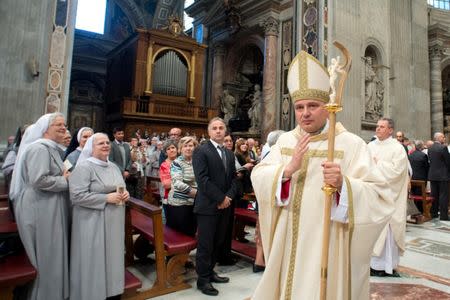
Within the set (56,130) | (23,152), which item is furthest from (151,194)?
(23,152)

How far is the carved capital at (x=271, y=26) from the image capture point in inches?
472

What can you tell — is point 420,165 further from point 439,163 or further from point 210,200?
point 210,200

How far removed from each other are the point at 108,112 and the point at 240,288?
1262 cm

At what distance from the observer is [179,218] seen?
12.5ft

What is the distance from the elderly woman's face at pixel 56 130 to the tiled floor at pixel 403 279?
67.5 inches

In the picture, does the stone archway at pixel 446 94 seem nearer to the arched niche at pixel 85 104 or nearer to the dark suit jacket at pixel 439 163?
the dark suit jacket at pixel 439 163

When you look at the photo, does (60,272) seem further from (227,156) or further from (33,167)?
(227,156)

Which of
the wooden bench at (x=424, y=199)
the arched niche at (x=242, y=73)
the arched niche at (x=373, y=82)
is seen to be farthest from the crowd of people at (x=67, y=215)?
the arched niche at (x=242, y=73)

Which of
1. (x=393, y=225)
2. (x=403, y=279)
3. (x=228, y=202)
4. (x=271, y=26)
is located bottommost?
(x=403, y=279)

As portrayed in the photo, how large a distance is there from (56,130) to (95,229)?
909 millimetres

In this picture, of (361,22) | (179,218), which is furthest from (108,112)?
(179,218)

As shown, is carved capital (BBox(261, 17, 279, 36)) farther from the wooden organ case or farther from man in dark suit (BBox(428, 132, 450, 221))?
man in dark suit (BBox(428, 132, 450, 221))

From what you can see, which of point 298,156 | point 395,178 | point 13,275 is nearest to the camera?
point 298,156

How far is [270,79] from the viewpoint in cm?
1178
